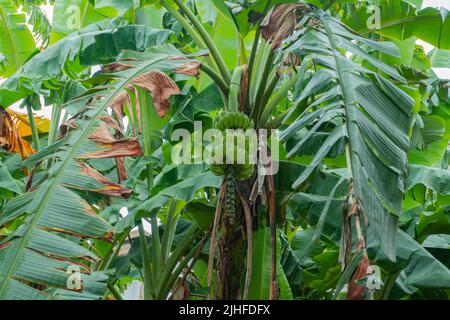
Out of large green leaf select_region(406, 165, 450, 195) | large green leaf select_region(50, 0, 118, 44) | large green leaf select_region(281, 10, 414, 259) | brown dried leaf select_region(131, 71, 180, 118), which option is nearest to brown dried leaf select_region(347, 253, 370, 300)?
large green leaf select_region(281, 10, 414, 259)

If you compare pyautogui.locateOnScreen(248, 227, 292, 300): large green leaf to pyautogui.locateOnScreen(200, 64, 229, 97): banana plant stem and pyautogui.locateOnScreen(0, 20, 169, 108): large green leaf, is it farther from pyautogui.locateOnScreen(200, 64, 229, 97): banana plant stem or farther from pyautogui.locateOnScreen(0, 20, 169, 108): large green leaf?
pyautogui.locateOnScreen(0, 20, 169, 108): large green leaf

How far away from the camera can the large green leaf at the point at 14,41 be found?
3.82 meters

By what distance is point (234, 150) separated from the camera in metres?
2.10

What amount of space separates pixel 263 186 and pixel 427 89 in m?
1.20

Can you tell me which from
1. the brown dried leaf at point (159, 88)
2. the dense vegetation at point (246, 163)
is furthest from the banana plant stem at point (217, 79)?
the brown dried leaf at point (159, 88)

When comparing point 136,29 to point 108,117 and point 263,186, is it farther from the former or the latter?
point 263,186

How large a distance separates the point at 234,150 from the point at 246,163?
0.22 ft

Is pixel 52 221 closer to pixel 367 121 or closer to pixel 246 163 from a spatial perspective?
pixel 246 163

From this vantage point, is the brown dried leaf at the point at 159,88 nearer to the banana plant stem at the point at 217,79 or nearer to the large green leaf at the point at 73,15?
the banana plant stem at the point at 217,79

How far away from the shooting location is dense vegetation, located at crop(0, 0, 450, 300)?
1.67m

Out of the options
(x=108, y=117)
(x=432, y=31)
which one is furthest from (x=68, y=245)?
(x=432, y=31)

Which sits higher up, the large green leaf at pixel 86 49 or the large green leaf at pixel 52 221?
the large green leaf at pixel 86 49

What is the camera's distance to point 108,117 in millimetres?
2168
